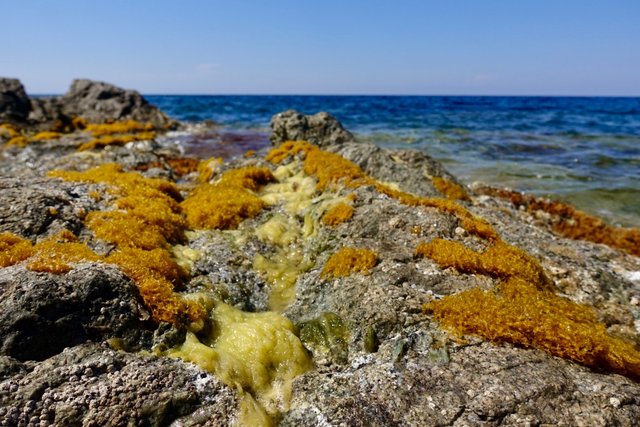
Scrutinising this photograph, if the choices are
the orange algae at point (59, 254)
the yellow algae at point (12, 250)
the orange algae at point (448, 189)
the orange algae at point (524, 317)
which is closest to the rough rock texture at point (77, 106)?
the orange algae at point (59, 254)

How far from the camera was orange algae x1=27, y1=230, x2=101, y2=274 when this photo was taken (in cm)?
622

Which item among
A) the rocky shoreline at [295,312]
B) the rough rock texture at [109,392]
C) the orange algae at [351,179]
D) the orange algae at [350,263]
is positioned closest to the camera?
the rough rock texture at [109,392]

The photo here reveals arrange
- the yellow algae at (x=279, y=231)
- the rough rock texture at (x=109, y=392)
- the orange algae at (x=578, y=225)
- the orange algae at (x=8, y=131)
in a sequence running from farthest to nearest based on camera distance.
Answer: the orange algae at (x=8, y=131)
the orange algae at (x=578, y=225)
the yellow algae at (x=279, y=231)
the rough rock texture at (x=109, y=392)

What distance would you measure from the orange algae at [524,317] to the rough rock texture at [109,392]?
365 cm

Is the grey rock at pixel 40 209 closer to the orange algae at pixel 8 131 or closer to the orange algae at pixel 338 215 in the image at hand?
the orange algae at pixel 338 215

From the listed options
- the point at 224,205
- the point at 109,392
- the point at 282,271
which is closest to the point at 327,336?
the point at 282,271

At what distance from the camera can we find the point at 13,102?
37219mm

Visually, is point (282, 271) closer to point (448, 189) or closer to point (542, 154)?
point (448, 189)

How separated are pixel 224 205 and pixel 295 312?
4153mm

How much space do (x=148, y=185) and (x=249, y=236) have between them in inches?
143

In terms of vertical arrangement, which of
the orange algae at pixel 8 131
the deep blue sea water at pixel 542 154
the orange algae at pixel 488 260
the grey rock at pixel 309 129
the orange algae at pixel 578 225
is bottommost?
the orange algae at pixel 578 225

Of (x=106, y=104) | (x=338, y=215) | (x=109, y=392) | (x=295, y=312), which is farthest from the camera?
(x=106, y=104)

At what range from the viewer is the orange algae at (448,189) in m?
14.4

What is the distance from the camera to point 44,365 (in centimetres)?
520
